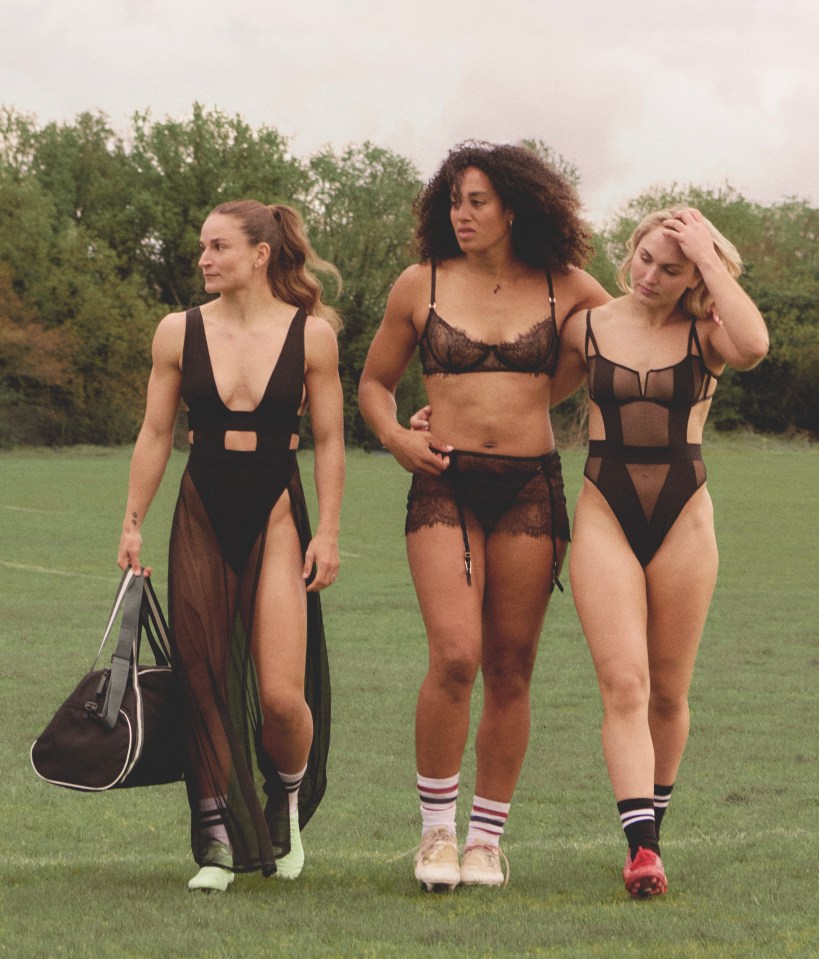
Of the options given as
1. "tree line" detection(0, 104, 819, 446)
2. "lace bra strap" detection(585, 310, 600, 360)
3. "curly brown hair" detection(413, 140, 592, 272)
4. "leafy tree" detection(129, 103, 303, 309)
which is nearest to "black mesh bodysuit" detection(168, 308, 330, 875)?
"curly brown hair" detection(413, 140, 592, 272)

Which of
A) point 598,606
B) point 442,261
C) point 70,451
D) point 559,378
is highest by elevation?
point 442,261

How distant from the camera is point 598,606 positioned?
4738mm

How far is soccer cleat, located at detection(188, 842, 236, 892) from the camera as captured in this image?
478 centimetres

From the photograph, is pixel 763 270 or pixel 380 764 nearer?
pixel 380 764

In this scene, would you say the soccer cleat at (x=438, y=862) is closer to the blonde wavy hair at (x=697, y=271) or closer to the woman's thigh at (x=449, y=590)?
the woman's thigh at (x=449, y=590)

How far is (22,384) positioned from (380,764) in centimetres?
4726

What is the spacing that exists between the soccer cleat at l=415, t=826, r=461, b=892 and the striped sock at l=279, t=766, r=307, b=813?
47cm

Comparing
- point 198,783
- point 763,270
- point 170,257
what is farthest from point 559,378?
point 763,270

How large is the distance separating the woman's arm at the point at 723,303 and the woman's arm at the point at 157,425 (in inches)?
62.7

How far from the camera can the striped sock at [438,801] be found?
497 cm

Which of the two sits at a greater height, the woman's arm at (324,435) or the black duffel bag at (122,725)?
the woman's arm at (324,435)

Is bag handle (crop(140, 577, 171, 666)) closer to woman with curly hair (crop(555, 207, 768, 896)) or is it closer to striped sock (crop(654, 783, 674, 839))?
woman with curly hair (crop(555, 207, 768, 896))

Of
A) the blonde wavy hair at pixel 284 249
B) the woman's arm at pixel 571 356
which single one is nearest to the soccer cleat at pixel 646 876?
the woman's arm at pixel 571 356

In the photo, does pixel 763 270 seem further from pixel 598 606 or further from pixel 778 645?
pixel 598 606
